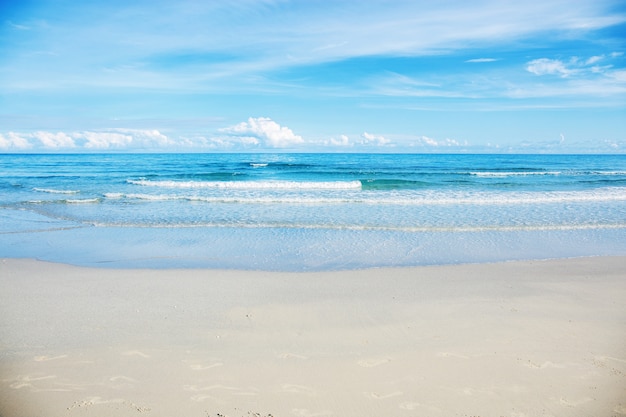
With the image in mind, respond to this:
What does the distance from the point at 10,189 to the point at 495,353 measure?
2932 centimetres

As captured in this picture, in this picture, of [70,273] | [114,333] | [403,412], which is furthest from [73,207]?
[403,412]

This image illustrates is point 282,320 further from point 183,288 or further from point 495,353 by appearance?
point 495,353

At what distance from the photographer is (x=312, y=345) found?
16.4 ft

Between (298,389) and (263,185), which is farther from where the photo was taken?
(263,185)

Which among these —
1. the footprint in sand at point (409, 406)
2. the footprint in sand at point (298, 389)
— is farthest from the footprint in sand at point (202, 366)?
the footprint in sand at point (409, 406)

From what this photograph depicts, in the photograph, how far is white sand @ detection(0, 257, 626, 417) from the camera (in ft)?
12.9

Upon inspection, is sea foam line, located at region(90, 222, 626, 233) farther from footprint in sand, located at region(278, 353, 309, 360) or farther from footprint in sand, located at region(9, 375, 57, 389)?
footprint in sand, located at region(9, 375, 57, 389)

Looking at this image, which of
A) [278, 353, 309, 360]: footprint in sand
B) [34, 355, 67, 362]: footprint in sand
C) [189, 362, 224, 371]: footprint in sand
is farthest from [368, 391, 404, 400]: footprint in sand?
[34, 355, 67, 362]: footprint in sand

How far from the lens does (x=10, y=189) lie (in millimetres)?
25203

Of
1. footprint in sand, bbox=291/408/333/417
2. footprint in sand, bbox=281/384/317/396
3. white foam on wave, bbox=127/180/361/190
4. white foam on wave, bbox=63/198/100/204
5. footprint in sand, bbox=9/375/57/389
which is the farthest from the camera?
white foam on wave, bbox=127/180/361/190

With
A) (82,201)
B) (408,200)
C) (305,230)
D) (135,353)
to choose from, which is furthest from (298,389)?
(82,201)

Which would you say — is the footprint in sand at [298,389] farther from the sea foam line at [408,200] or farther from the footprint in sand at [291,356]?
the sea foam line at [408,200]

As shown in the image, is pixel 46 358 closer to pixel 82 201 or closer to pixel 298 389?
pixel 298 389

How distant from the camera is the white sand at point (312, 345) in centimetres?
392
